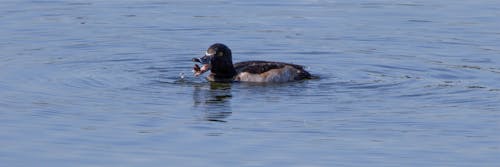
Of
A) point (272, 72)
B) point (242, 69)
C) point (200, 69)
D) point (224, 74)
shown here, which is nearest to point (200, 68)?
point (200, 69)

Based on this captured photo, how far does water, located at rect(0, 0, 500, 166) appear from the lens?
14172 mm

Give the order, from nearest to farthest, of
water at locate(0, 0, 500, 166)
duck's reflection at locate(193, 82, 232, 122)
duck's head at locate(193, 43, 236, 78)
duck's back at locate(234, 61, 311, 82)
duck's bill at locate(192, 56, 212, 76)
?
water at locate(0, 0, 500, 166)
duck's reflection at locate(193, 82, 232, 122)
duck's back at locate(234, 61, 311, 82)
duck's head at locate(193, 43, 236, 78)
duck's bill at locate(192, 56, 212, 76)

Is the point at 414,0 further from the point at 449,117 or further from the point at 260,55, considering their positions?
the point at 449,117

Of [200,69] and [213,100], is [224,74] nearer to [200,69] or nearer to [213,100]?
[200,69]

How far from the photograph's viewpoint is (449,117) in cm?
1622

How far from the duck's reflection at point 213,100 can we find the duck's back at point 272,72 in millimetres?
356

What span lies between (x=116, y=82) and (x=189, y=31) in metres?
4.70

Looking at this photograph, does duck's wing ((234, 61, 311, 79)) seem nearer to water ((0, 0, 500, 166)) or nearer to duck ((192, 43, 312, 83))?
duck ((192, 43, 312, 83))

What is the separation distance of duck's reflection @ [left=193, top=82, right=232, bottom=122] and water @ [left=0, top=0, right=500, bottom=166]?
0.03 metres

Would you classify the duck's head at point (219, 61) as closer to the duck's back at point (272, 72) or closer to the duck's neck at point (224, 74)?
the duck's neck at point (224, 74)

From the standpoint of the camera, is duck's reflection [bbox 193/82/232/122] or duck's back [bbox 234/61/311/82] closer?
duck's reflection [bbox 193/82/232/122]

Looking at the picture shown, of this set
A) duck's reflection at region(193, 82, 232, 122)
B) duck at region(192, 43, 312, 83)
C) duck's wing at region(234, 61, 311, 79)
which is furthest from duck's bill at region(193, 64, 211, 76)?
duck's wing at region(234, 61, 311, 79)

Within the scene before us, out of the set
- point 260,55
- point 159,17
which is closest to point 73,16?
point 159,17

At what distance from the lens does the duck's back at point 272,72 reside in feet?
63.7
